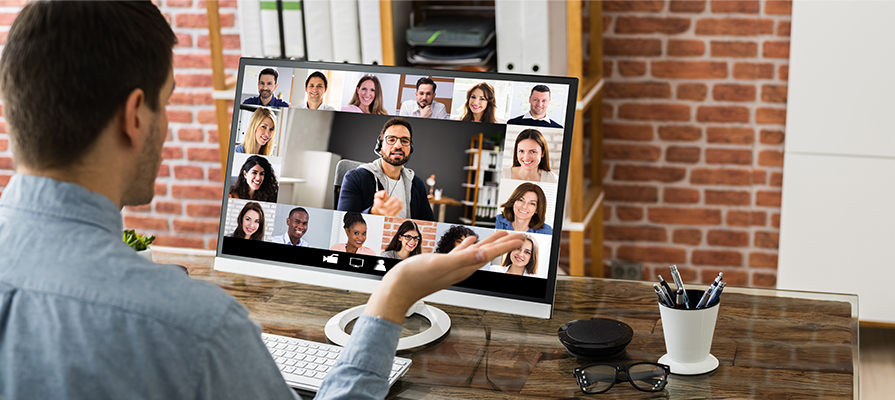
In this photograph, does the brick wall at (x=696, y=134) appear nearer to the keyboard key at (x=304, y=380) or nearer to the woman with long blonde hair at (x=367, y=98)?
the woman with long blonde hair at (x=367, y=98)

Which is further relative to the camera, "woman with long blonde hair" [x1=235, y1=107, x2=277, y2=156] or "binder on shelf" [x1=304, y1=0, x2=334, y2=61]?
"binder on shelf" [x1=304, y1=0, x2=334, y2=61]

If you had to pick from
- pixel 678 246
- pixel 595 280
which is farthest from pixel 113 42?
pixel 678 246

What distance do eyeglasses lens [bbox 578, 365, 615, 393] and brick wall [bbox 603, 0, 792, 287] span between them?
1.70 meters

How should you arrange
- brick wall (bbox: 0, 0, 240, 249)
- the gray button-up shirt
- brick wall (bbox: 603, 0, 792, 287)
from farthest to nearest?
brick wall (bbox: 0, 0, 240, 249), brick wall (bbox: 603, 0, 792, 287), the gray button-up shirt

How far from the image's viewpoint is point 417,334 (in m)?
1.22

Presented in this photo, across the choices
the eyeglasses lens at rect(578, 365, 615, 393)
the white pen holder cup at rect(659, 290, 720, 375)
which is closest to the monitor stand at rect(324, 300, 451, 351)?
the eyeglasses lens at rect(578, 365, 615, 393)

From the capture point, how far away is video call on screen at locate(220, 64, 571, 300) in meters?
1.14

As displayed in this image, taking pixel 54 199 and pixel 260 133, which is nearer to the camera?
pixel 54 199

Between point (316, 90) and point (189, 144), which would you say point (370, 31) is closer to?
point (316, 90)

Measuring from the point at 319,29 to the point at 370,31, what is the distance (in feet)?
0.54

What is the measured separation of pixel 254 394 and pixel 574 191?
167 centimetres

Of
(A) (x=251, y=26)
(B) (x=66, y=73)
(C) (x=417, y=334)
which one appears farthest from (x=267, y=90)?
(A) (x=251, y=26)

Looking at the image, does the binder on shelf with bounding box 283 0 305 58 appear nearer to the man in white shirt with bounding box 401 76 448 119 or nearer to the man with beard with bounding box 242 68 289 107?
the man with beard with bounding box 242 68 289 107

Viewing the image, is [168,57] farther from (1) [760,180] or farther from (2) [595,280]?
(1) [760,180]
